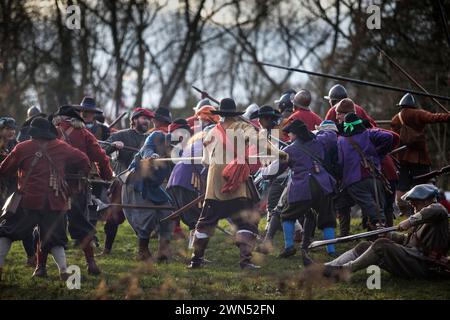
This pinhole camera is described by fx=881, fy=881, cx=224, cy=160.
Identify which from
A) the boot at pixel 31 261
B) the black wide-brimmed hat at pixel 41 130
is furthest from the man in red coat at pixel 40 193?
the boot at pixel 31 261

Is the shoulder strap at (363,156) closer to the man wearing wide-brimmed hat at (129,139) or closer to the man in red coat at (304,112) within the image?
the man in red coat at (304,112)

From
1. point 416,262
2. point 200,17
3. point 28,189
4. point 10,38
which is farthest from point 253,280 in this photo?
point 200,17

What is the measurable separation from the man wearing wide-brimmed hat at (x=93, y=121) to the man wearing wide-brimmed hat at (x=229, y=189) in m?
2.89

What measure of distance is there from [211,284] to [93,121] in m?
4.81

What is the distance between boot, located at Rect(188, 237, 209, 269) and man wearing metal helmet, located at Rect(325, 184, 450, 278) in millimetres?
1909

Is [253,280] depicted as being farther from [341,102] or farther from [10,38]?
[10,38]

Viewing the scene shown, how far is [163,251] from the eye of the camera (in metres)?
11.6

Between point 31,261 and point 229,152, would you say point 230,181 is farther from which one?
point 31,261

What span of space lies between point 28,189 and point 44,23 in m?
21.0

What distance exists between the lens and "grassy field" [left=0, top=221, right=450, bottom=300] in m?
8.95

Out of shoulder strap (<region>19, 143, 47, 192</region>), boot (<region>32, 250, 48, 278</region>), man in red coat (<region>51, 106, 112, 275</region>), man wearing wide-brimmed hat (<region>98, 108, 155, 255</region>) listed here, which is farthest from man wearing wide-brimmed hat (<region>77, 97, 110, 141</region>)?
boot (<region>32, 250, 48, 278</region>)
